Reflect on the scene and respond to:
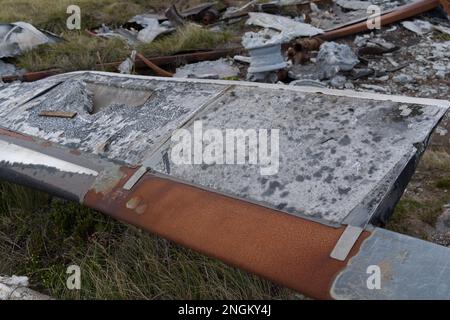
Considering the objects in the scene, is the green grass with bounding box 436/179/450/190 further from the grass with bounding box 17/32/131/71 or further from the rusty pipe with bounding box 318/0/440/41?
the grass with bounding box 17/32/131/71

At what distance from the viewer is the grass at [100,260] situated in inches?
92.4

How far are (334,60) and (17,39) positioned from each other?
4081 mm

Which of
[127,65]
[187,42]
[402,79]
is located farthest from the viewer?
[187,42]

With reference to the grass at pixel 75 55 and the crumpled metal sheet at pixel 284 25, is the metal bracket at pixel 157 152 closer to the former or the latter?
the crumpled metal sheet at pixel 284 25

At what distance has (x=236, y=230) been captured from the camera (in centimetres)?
190

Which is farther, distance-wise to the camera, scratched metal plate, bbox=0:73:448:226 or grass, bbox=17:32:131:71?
grass, bbox=17:32:131:71

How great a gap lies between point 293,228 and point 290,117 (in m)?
0.77

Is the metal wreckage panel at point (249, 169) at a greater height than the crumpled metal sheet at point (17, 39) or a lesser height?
greater

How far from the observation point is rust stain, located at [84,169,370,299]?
65.6 inches

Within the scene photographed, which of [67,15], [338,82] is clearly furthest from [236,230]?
[67,15]

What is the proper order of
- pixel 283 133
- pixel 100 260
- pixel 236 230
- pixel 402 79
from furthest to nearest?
pixel 402 79 → pixel 100 260 → pixel 283 133 → pixel 236 230

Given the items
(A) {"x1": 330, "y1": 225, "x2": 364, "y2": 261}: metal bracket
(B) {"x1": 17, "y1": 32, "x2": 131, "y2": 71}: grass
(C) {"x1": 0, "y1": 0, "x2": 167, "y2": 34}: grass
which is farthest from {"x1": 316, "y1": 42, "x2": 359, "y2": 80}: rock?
(C) {"x1": 0, "y1": 0, "x2": 167, "y2": 34}: grass

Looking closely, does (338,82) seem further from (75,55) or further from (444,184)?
(75,55)

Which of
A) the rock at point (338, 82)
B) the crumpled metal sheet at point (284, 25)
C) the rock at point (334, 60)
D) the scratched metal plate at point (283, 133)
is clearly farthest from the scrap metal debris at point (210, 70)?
the scratched metal plate at point (283, 133)
